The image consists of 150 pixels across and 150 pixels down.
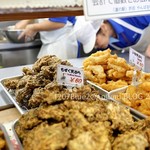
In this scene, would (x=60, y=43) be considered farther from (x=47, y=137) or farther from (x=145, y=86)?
(x=47, y=137)

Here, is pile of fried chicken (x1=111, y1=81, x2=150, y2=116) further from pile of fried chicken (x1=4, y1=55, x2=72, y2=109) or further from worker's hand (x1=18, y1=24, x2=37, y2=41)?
worker's hand (x1=18, y1=24, x2=37, y2=41)

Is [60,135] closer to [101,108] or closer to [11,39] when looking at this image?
[101,108]

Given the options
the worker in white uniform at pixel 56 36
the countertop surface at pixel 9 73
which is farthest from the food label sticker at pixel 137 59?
the worker in white uniform at pixel 56 36

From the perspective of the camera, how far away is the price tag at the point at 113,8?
79cm

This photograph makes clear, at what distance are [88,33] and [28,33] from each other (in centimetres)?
82

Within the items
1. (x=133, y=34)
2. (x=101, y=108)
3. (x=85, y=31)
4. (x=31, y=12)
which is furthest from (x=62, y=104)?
(x=133, y=34)

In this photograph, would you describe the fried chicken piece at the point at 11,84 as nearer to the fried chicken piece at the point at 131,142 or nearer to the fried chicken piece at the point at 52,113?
the fried chicken piece at the point at 52,113

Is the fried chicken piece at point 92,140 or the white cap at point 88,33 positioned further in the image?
the white cap at point 88,33

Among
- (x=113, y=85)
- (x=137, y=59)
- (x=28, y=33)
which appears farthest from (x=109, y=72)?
(x=28, y=33)

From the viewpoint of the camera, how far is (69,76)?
3.35 ft

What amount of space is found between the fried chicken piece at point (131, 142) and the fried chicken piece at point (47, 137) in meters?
0.15

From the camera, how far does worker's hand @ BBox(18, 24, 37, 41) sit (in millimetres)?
2691

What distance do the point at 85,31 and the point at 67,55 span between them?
1.82ft

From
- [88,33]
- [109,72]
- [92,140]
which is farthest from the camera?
[88,33]
